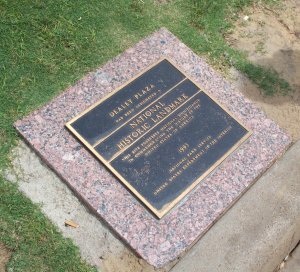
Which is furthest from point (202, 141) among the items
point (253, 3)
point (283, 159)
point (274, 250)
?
point (253, 3)

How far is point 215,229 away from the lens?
3.40 m

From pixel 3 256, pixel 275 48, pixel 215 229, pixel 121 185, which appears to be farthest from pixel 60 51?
pixel 275 48

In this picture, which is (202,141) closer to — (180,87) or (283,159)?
(180,87)

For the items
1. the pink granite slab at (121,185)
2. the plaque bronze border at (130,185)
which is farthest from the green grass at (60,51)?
the plaque bronze border at (130,185)

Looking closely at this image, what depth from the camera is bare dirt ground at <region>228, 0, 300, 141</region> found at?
4.20 m

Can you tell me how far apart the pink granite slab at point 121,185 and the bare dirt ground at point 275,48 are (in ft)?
0.99

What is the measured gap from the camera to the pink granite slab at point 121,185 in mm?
3262

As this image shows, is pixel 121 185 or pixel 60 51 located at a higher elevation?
pixel 60 51

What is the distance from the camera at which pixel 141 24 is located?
4.32 metres

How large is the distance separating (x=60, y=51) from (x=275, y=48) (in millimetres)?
2237

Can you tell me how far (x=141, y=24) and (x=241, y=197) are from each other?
1.97 meters

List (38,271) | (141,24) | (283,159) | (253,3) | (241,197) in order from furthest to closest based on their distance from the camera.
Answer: (253,3) → (141,24) → (283,159) → (241,197) → (38,271)

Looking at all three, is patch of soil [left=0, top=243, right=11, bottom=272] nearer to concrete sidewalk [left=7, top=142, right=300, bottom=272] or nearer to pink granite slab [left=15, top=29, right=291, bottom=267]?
concrete sidewalk [left=7, top=142, right=300, bottom=272]

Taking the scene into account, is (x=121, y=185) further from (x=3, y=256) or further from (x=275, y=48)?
(x=275, y=48)
